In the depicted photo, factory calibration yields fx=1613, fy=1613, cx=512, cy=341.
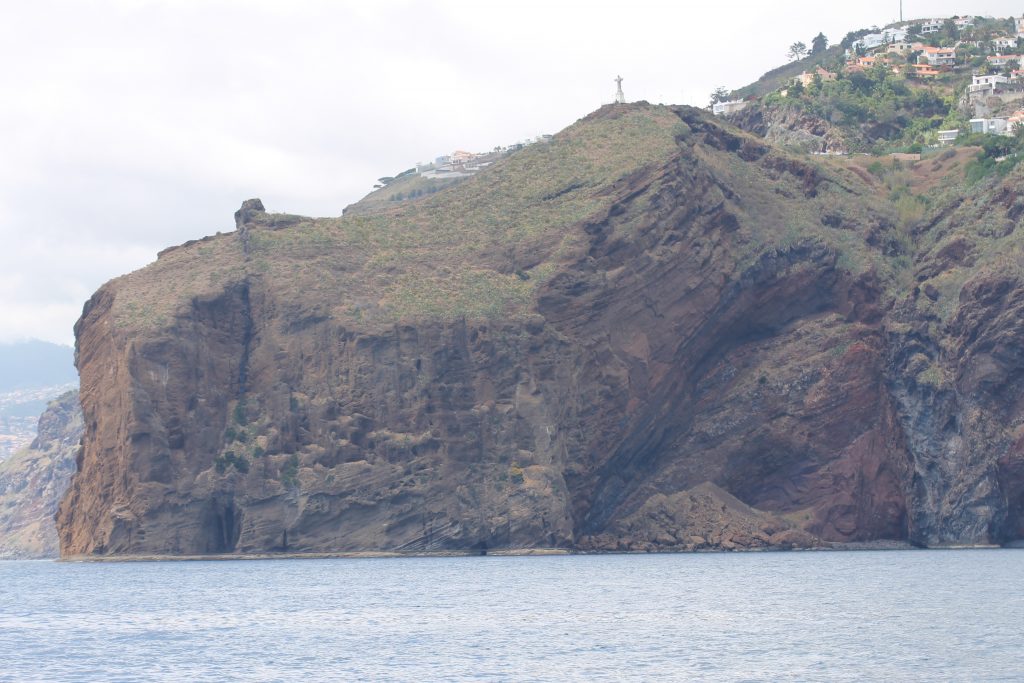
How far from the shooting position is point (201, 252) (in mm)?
110000

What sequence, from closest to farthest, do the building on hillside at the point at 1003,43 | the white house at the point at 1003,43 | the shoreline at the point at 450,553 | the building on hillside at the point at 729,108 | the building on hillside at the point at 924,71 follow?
1. the shoreline at the point at 450,553
2. the building on hillside at the point at 729,108
3. the building on hillside at the point at 924,71
4. the building on hillside at the point at 1003,43
5. the white house at the point at 1003,43

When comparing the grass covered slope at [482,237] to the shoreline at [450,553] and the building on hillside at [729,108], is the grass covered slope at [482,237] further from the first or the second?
the building on hillside at [729,108]

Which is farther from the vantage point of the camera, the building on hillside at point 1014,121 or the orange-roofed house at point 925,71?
the orange-roofed house at point 925,71

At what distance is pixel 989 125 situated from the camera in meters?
152

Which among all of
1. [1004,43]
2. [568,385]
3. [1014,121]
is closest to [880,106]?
[1014,121]

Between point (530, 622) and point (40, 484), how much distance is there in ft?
433

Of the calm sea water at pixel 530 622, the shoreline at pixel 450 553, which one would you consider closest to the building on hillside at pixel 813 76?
the shoreline at pixel 450 553

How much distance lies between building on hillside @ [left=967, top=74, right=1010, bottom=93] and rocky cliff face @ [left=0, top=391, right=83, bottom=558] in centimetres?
9794

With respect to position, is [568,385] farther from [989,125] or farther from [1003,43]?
[1003,43]

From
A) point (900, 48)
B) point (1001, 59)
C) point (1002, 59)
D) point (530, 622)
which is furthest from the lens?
point (900, 48)

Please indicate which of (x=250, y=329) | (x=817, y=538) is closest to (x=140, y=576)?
(x=250, y=329)

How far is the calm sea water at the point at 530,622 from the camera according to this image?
48812 millimetres

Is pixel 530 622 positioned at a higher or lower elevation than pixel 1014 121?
lower

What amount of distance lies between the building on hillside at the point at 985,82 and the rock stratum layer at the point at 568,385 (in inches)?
2232
